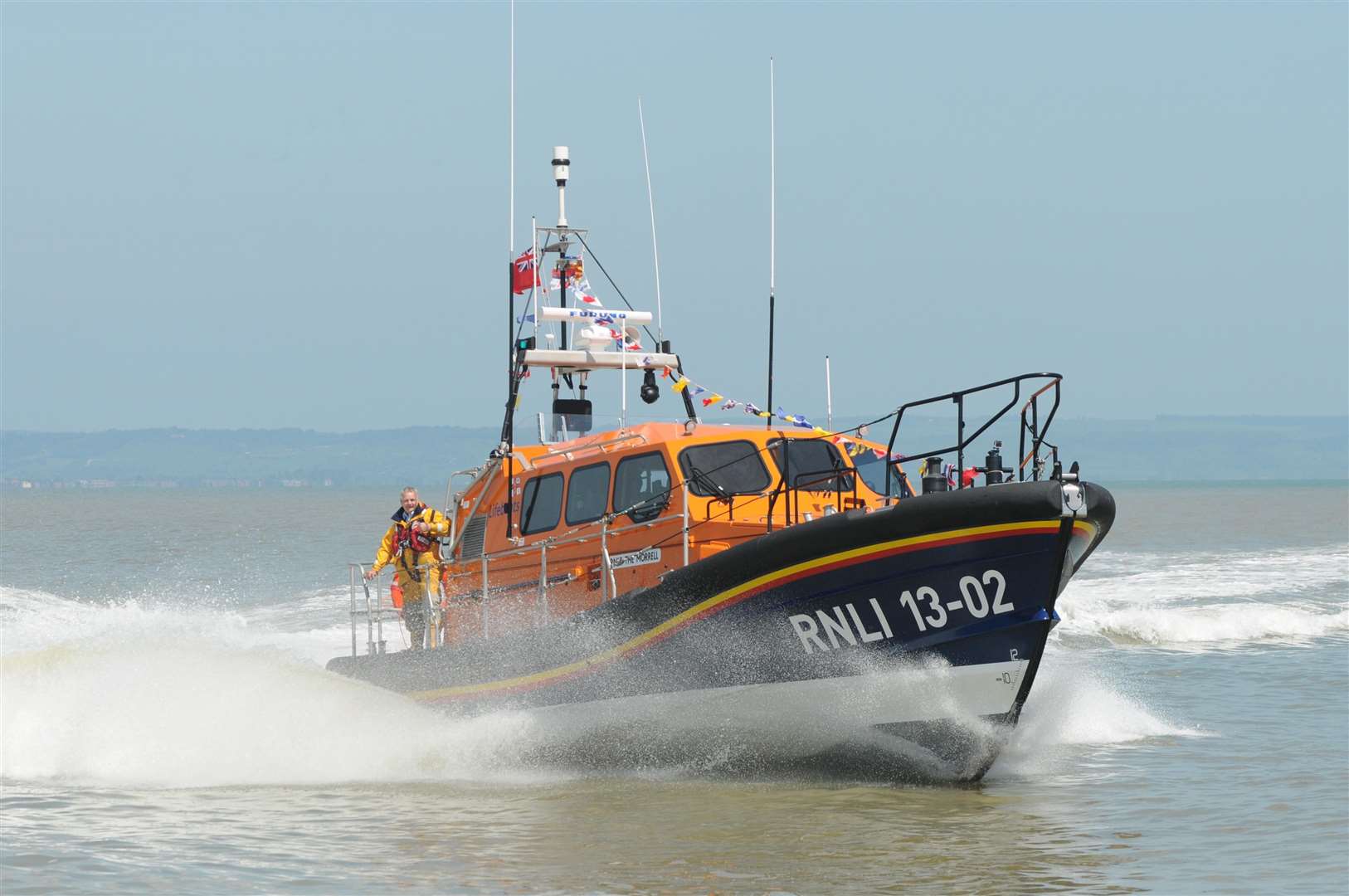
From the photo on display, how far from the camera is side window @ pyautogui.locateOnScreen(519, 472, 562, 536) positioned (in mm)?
10398

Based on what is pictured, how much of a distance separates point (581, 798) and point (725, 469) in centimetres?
225

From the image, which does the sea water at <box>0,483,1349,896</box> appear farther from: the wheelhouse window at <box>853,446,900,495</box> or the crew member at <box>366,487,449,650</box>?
the wheelhouse window at <box>853,446,900,495</box>

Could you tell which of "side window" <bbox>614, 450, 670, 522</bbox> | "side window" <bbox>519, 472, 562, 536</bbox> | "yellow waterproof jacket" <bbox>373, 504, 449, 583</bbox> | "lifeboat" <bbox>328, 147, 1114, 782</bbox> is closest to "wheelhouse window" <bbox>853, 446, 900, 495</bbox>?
"lifeboat" <bbox>328, 147, 1114, 782</bbox>

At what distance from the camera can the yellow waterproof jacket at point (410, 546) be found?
36.9 ft

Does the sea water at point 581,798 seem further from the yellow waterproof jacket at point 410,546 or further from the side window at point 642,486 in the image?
the side window at point 642,486

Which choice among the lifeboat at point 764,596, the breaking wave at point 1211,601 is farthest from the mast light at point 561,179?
the breaking wave at point 1211,601

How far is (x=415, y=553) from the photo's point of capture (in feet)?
37.1

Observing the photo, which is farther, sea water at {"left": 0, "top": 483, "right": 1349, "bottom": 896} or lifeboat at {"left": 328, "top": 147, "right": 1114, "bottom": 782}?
lifeboat at {"left": 328, "top": 147, "right": 1114, "bottom": 782}

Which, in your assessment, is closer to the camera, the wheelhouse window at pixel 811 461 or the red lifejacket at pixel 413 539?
the wheelhouse window at pixel 811 461

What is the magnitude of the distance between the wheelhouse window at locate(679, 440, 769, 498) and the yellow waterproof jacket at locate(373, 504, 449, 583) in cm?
240

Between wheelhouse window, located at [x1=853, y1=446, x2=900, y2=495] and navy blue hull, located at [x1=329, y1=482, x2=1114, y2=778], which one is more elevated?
wheelhouse window, located at [x1=853, y1=446, x2=900, y2=495]

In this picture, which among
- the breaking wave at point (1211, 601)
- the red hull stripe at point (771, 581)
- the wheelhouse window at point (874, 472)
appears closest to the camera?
the red hull stripe at point (771, 581)

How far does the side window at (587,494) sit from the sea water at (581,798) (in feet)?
4.48

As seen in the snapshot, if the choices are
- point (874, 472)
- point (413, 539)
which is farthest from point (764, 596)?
point (413, 539)
